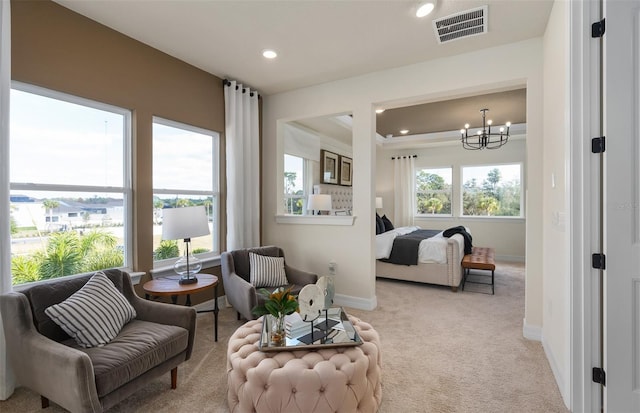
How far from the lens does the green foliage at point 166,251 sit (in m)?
3.17

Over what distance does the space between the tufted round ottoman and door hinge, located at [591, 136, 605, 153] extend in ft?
5.45

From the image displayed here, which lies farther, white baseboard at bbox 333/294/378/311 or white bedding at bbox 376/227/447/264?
white bedding at bbox 376/227/447/264

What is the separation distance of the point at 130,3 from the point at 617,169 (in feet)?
11.0

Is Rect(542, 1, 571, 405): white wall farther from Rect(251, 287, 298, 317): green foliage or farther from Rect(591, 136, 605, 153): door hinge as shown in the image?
Rect(251, 287, 298, 317): green foliage

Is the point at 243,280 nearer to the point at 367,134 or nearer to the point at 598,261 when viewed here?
the point at 367,134

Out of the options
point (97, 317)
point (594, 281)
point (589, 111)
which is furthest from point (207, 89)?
point (594, 281)

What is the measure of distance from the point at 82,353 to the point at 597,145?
9.60 ft

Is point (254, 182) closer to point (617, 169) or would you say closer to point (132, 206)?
point (132, 206)

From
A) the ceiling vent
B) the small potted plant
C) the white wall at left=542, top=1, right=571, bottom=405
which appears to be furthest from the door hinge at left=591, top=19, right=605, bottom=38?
the small potted plant

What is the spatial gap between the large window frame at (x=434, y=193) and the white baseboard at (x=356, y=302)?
4.42 metres

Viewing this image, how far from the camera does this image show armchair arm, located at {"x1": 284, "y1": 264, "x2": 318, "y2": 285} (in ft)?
11.2

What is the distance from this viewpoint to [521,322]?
323cm

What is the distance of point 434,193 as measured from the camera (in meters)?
7.61

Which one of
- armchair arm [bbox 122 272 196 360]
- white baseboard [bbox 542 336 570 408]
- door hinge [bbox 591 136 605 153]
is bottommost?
white baseboard [bbox 542 336 570 408]
